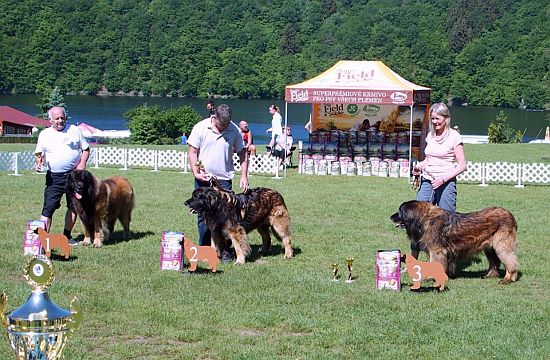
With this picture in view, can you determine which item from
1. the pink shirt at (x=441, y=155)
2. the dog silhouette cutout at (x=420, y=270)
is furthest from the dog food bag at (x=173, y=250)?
the pink shirt at (x=441, y=155)

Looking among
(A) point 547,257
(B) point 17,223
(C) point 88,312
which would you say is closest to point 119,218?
(B) point 17,223

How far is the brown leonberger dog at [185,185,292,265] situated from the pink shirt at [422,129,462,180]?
1.84m

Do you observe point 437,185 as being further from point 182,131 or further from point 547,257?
point 182,131

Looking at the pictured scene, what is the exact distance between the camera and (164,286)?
8789mm

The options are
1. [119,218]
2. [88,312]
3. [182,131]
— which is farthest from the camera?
[182,131]

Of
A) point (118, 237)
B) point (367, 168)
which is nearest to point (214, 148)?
point (118, 237)

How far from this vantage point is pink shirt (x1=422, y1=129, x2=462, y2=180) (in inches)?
372

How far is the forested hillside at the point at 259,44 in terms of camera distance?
142m

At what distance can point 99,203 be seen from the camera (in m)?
11.1

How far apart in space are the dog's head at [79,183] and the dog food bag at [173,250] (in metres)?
1.63

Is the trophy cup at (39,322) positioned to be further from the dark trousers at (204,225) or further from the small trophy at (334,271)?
the dark trousers at (204,225)

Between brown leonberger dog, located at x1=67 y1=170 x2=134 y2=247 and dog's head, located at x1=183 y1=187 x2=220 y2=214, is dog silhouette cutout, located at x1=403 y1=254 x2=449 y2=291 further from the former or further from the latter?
brown leonberger dog, located at x1=67 y1=170 x2=134 y2=247

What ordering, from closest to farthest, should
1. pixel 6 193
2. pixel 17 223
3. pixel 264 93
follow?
1. pixel 17 223
2. pixel 6 193
3. pixel 264 93

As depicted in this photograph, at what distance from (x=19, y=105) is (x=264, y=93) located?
4161 cm
